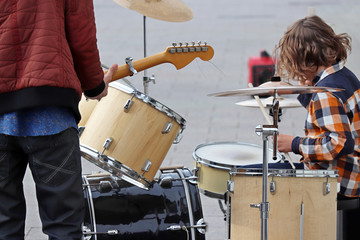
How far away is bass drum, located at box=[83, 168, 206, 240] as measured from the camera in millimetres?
3270

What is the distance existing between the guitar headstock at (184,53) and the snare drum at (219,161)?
557 millimetres

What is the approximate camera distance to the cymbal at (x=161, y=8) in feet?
12.1

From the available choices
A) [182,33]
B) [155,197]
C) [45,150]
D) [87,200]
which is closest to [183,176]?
[155,197]

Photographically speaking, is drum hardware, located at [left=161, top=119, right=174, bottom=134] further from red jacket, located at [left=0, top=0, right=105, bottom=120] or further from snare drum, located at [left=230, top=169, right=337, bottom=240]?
red jacket, located at [left=0, top=0, right=105, bottom=120]

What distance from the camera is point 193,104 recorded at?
287 inches

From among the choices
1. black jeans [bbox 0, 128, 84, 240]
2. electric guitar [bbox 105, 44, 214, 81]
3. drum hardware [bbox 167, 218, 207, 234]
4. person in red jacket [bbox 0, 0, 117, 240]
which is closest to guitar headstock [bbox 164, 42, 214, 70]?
electric guitar [bbox 105, 44, 214, 81]

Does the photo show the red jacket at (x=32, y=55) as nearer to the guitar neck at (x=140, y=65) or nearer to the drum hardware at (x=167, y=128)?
the guitar neck at (x=140, y=65)

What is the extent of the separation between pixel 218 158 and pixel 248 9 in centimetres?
1100

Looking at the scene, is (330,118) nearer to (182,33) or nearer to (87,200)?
(87,200)

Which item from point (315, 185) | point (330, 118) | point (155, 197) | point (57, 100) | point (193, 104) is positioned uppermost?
point (57, 100)

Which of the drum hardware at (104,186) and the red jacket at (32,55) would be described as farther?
the drum hardware at (104,186)

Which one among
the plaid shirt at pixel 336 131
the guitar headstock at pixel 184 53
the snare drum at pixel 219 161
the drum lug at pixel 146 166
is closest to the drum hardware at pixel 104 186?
the drum lug at pixel 146 166

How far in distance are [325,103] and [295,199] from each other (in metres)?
0.47

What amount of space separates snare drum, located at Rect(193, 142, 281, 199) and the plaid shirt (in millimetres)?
311
